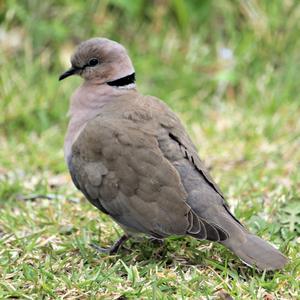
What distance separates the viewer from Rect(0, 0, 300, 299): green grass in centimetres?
393

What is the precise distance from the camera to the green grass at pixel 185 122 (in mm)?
3930

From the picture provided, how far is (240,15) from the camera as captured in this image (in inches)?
321

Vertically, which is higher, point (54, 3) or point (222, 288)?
point (54, 3)

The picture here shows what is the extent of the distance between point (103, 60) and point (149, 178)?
3.33 feet

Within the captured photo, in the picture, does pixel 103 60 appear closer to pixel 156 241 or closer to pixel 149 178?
pixel 149 178

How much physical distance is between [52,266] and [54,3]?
4317mm

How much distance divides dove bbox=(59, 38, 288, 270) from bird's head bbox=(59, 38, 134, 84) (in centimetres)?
22

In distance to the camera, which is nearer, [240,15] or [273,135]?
[273,135]

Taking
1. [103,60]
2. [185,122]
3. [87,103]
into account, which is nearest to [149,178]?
[87,103]

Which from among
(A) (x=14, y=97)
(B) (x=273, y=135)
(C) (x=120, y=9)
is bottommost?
(B) (x=273, y=135)

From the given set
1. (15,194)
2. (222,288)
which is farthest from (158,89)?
(222,288)

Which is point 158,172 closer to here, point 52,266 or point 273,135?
point 52,266

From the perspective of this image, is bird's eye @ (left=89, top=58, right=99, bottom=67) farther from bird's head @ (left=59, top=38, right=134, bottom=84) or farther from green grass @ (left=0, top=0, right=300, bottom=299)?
green grass @ (left=0, top=0, right=300, bottom=299)

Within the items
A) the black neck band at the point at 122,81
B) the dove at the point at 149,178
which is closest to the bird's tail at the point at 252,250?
the dove at the point at 149,178
